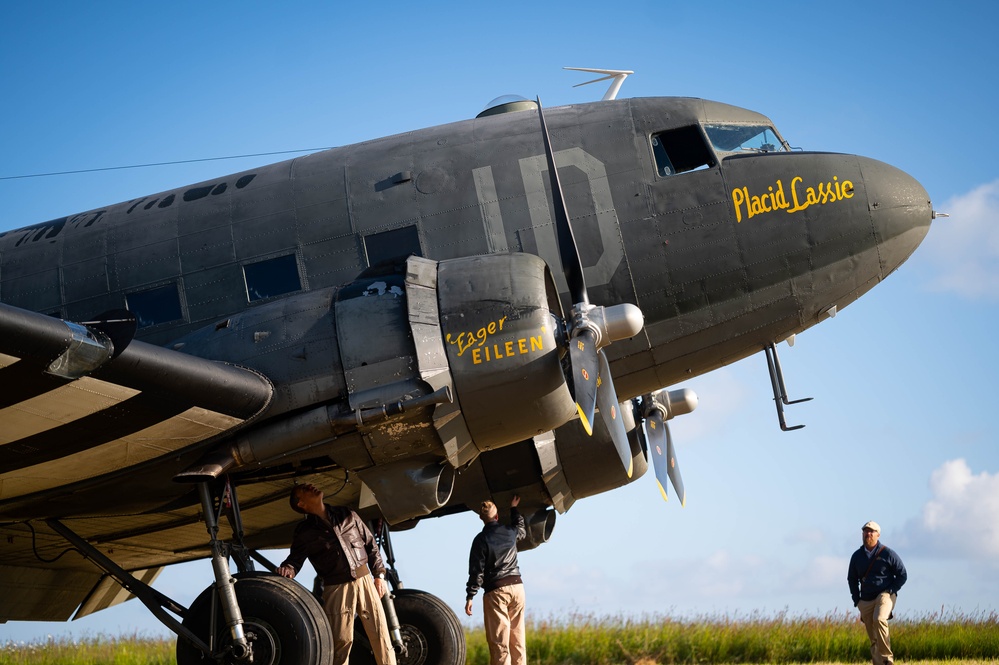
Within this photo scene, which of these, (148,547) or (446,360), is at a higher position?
(446,360)

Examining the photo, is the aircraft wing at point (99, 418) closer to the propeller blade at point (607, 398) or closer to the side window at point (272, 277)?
the side window at point (272, 277)

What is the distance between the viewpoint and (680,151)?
1080 cm

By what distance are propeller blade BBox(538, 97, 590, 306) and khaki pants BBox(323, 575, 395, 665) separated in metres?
3.16

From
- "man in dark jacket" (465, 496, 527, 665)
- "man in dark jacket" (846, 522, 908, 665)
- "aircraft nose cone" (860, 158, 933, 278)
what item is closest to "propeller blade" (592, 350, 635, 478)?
"man in dark jacket" (465, 496, 527, 665)

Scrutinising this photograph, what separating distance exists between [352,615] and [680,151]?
17.5 ft

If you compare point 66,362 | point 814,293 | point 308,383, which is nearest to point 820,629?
point 814,293

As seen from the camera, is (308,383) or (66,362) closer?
(66,362)

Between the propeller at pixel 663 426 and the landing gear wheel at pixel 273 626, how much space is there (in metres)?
4.91

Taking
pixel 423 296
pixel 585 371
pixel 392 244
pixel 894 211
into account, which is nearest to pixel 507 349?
pixel 585 371

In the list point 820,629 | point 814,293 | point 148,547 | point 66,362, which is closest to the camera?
point 66,362

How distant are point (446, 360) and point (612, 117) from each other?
3.40m

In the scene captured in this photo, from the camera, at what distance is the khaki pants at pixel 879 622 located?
12016mm

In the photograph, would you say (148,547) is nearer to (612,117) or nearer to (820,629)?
(612,117)

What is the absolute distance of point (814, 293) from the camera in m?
10.5
